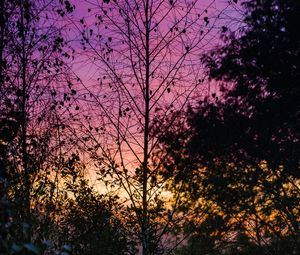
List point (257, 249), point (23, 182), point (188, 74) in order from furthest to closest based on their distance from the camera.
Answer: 1. point (257, 249)
2. point (23, 182)
3. point (188, 74)

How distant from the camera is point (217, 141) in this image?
1395 cm

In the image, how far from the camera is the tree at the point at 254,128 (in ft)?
41.2

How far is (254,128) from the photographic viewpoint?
1348 centimetres

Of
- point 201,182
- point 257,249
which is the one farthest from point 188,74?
point 257,249

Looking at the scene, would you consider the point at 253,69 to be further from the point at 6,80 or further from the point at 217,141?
the point at 6,80

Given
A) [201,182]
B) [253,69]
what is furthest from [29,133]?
[253,69]

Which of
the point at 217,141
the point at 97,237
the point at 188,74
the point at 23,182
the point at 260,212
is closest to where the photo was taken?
the point at 188,74

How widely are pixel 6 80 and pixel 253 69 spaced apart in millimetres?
7049

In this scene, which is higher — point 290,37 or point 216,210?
point 290,37

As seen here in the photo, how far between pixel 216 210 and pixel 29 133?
287 inches

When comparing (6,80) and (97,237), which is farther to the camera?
(97,237)

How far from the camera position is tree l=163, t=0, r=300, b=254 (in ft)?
41.2

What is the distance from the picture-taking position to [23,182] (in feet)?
36.6

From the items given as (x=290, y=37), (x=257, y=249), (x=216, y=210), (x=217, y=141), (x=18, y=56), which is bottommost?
(x=257, y=249)
